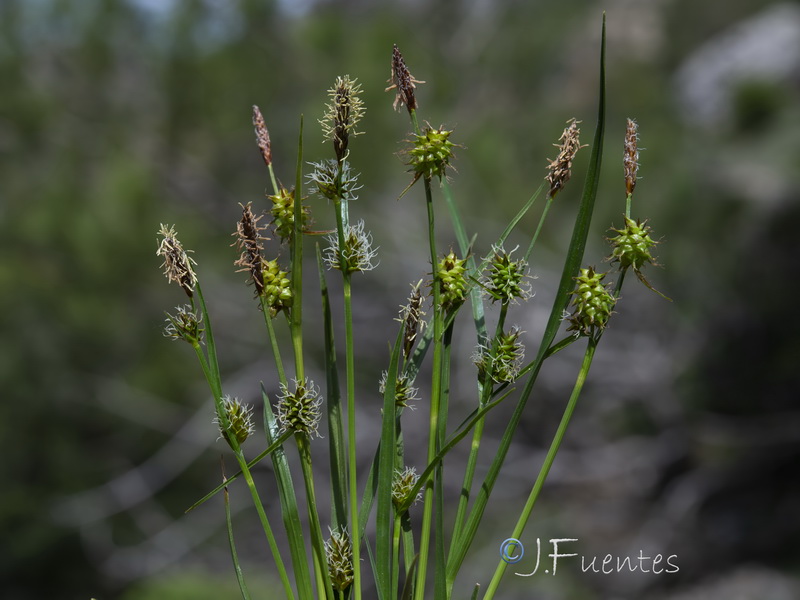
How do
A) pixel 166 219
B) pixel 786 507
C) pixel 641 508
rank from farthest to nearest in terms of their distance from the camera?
pixel 641 508 → pixel 786 507 → pixel 166 219

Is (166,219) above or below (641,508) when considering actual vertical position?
above

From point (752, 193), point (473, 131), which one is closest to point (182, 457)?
point (473, 131)

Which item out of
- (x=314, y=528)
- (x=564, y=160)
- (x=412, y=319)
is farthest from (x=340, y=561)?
(x=564, y=160)

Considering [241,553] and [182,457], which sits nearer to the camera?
[182,457]

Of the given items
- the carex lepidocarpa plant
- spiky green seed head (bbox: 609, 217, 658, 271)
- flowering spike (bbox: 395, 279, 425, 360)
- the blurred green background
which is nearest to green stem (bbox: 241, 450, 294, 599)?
the carex lepidocarpa plant

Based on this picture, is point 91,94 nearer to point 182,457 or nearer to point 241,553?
point 182,457
